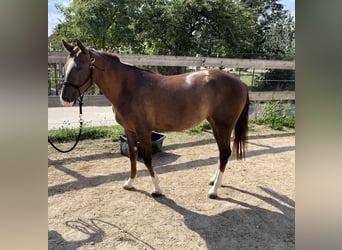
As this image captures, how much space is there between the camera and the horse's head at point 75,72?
201 centimetres

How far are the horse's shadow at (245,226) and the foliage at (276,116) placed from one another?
9.97ft

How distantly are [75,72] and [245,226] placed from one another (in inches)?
67.8

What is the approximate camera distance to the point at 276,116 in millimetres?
5238

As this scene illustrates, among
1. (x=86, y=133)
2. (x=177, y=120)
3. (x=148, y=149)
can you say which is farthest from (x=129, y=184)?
(x=86, y=133)

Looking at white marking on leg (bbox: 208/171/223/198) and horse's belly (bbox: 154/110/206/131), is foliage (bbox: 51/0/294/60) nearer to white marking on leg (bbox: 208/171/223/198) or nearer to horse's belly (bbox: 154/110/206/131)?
horse's belly (bbox: 154/110/206/131)

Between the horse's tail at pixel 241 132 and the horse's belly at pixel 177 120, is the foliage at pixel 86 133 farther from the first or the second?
the horse's tail at pixel 241 132

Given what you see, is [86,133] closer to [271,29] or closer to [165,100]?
[165,100]

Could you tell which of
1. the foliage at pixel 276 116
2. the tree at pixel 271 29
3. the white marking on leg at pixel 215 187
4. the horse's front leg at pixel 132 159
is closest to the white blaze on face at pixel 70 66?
the horse's front leg at pixel 132 159

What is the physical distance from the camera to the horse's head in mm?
2006

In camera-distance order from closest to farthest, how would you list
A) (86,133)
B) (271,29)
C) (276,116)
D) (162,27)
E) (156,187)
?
(156,187), (86,133), (276,116), (162,27), (271,29)

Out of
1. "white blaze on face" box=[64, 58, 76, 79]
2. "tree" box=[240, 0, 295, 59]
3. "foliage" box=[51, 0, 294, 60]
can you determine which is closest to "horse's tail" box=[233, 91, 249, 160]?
"white blaze on face" box=[64, 58, 76, 79]

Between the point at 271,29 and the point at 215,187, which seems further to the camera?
the point at 271,29
